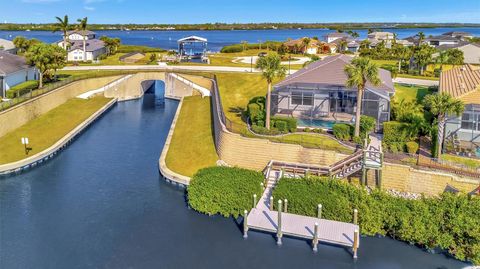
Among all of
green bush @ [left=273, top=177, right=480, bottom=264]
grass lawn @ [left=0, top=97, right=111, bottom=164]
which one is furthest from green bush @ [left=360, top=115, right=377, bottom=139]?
grass lawn @ [left=0, top=97, right=111, bottom=164]

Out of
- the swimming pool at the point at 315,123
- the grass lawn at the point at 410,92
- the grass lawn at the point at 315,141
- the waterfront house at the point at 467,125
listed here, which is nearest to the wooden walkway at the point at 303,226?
the grass lawn at the point at 315,141

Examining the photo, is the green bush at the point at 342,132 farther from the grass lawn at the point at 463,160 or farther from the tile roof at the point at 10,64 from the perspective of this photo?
the tile roof at the point at 10,64

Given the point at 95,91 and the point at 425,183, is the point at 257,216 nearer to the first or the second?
the point at 425,183

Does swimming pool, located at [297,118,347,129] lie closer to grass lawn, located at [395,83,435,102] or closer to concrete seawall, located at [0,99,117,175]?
grass lawn, located at [395,83,435,102]

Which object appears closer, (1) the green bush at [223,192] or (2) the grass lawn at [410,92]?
(1) the green bush at [223,192]

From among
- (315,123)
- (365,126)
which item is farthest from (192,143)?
(365,126)

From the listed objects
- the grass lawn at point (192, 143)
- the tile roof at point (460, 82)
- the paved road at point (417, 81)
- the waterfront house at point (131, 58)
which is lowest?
the grass lawn at point (192, 143)

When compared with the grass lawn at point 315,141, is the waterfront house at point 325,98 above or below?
above
